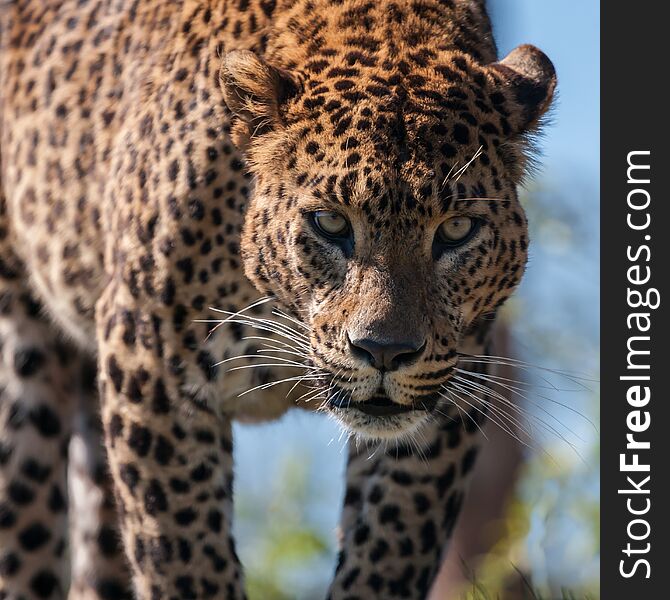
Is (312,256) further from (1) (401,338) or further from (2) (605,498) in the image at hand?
(2) (605,498)

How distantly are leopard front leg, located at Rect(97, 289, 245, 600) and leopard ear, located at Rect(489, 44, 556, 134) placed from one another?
1.93 m

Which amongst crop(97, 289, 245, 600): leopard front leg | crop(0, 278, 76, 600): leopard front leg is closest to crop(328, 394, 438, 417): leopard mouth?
crop(97, 289, 245, 600): leopard front leg

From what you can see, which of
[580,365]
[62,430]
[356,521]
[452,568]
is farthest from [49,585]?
[580,365]

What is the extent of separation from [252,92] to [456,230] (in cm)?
113

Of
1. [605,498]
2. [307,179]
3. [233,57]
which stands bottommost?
[605,498]

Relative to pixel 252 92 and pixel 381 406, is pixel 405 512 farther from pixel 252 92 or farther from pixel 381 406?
pixel 252 92

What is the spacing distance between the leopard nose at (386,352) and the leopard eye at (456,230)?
533mm

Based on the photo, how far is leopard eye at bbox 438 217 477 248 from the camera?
7.12 meters

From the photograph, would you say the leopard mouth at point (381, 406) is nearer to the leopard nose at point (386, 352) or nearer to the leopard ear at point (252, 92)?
the leopard nose at point (386, 352)

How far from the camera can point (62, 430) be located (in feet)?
30.6

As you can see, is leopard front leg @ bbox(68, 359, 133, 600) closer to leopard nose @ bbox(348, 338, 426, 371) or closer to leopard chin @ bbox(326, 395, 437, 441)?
leopard chin @ bbox(326, 395, 437, 441)

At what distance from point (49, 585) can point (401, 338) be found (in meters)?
3.52

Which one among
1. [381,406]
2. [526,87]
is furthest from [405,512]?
[526,87]

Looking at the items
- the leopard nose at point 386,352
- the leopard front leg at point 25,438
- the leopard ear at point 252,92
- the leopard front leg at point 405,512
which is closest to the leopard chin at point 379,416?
the leopard nose at point 386,352
